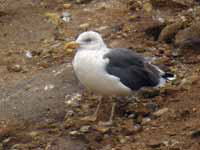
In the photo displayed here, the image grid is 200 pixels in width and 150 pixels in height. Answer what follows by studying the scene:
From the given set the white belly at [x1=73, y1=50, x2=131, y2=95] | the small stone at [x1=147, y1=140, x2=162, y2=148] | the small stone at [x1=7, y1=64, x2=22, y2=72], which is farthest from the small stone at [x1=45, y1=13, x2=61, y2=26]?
the small stone at [x1=147, y1=140, x2=162, y2=148]

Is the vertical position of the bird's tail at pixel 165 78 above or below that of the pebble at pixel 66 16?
below

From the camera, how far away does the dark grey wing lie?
257 inches

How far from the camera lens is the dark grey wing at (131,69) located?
21.4ft

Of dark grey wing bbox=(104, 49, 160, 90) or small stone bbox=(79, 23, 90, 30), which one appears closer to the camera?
dark grey wing bbox=(104, 49, 160, 90)

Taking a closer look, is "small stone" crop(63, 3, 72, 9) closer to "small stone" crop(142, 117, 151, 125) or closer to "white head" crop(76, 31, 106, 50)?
"white head" crop(76, 31, 106, 50)

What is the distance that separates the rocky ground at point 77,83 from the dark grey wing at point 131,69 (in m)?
0.23

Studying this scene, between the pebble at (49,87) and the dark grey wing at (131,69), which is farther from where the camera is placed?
the pebble at (49,87)

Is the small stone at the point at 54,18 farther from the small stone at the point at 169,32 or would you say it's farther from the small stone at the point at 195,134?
the small stone at the point at 195,134

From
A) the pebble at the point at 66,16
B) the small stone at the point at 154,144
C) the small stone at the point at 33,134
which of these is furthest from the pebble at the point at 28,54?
the small stone at the point at 154,144

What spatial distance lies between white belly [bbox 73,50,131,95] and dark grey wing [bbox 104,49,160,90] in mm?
59

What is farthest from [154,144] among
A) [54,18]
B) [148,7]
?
[54,18]

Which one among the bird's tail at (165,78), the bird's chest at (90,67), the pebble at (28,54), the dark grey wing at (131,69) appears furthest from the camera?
the pebble at (28,54)

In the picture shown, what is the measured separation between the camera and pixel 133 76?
6.66 meters

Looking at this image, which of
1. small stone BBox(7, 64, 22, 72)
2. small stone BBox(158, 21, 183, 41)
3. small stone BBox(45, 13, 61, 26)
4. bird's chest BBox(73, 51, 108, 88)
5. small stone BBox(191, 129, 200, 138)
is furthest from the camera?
small stone BBox(45, 13, 61, 26)
